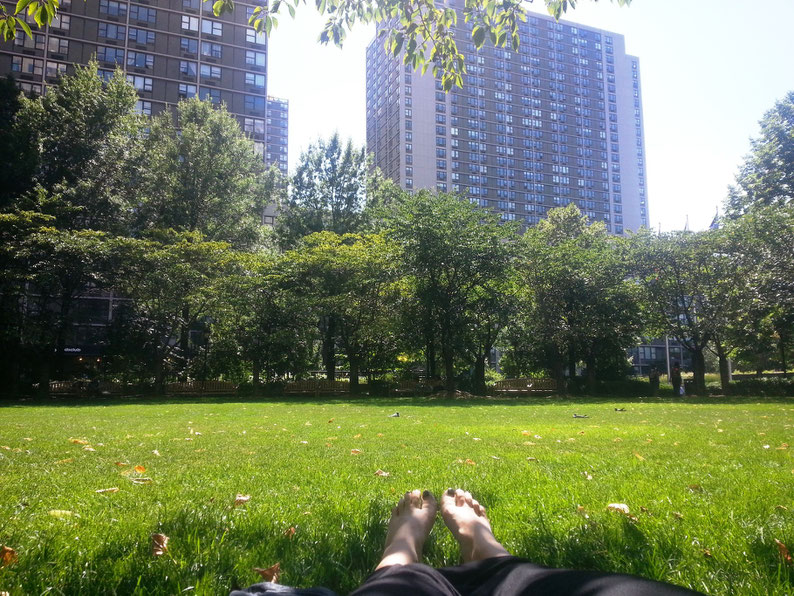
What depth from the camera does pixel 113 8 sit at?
51469mm

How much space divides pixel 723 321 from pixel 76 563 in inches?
1077

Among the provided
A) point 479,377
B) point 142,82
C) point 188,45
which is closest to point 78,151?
point 479,377

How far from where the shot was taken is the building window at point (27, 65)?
156 ft

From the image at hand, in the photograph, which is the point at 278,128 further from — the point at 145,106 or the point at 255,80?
the point at 145,106

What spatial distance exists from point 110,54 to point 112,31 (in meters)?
2.54

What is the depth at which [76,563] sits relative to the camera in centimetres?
210

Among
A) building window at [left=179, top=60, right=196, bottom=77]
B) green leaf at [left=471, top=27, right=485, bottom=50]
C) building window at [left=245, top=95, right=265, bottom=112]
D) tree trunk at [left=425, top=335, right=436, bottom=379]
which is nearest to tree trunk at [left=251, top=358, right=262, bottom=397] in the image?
tree trunk at [left=425, top=335, right=436, bottom=379]

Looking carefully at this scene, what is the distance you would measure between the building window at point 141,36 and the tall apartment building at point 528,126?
57.0m

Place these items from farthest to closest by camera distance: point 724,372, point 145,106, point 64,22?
point 145,106
point 64,22
point 724,372

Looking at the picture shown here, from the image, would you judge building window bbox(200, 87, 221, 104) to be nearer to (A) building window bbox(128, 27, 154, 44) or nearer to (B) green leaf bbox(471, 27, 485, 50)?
(A) building window bbox(128, 27, 154, 44)

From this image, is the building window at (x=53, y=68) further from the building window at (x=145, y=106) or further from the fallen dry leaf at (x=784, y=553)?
the fallen dry leaf at (x=784, y=553)

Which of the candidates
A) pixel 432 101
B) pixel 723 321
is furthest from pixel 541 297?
pixel 432 101

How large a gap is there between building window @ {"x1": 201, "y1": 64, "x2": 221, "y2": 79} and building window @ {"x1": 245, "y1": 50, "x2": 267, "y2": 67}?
3.52m

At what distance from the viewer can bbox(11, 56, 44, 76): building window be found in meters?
47.6
